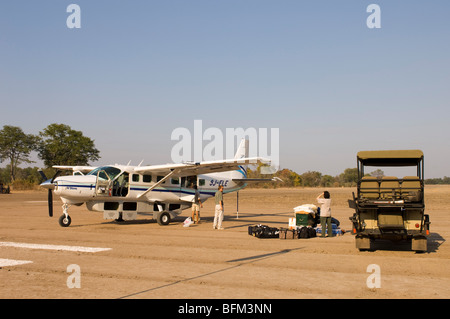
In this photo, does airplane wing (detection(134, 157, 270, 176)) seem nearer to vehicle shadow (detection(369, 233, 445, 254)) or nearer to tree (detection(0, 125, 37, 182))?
vehicle shadow (detection(369, 233, 445, 254))

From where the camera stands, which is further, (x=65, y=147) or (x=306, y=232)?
(x=65, y=147)

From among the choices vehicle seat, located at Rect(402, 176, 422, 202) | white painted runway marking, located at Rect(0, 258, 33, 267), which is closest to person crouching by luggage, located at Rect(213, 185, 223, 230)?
vehicle seat, located at Rect(402, 176, 422, 202)

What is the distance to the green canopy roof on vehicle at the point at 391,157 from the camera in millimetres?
11852

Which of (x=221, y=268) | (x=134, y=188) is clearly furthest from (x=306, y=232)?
(x=134, y=188)

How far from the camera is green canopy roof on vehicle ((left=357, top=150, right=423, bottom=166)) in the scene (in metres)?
11.9

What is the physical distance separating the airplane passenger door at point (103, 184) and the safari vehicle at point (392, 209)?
1112 cm

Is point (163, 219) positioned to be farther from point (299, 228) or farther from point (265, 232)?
point (299, 228)

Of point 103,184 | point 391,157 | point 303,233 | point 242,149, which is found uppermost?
point 242,149

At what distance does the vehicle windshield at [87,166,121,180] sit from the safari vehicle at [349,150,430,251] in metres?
11.3

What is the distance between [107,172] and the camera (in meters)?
19.0

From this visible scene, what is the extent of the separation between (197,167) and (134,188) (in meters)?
3.10
